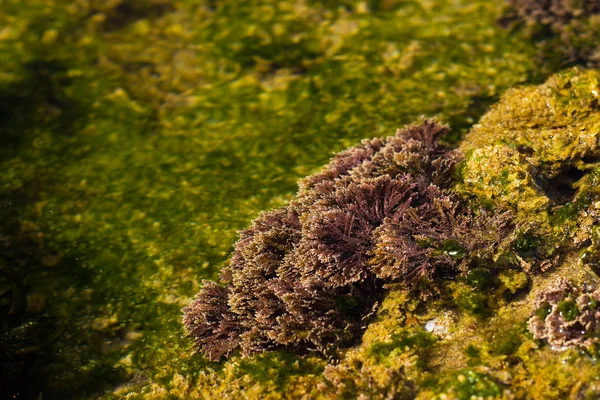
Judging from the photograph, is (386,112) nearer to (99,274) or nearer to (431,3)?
(431,3)

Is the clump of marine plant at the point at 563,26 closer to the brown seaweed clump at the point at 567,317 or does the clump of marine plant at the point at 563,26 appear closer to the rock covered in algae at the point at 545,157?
the rock covered in algae at the point at 545,157

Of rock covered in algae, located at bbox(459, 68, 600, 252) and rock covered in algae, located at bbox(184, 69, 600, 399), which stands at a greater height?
rock covered in algae, located at bbox(459, 68, 600, 252)

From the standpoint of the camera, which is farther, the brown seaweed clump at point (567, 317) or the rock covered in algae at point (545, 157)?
the rock covered in algae at point (545, 157)

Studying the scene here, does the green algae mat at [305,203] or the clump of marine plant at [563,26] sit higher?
the clump of marine plant at [563,26]

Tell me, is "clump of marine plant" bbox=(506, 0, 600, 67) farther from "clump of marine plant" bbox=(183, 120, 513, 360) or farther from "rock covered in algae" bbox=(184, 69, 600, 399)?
"clump of marine plant" bbox=(183, 120, 513, 360)

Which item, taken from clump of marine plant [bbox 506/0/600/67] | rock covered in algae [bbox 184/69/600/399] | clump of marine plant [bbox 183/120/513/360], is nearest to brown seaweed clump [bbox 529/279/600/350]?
rock covered in algae [bbox 184/69/600/399]

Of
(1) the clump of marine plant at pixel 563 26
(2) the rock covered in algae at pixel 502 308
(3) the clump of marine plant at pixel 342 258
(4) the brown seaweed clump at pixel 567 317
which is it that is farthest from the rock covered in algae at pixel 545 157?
(1) the clump of marine plant at pixel 563 26
